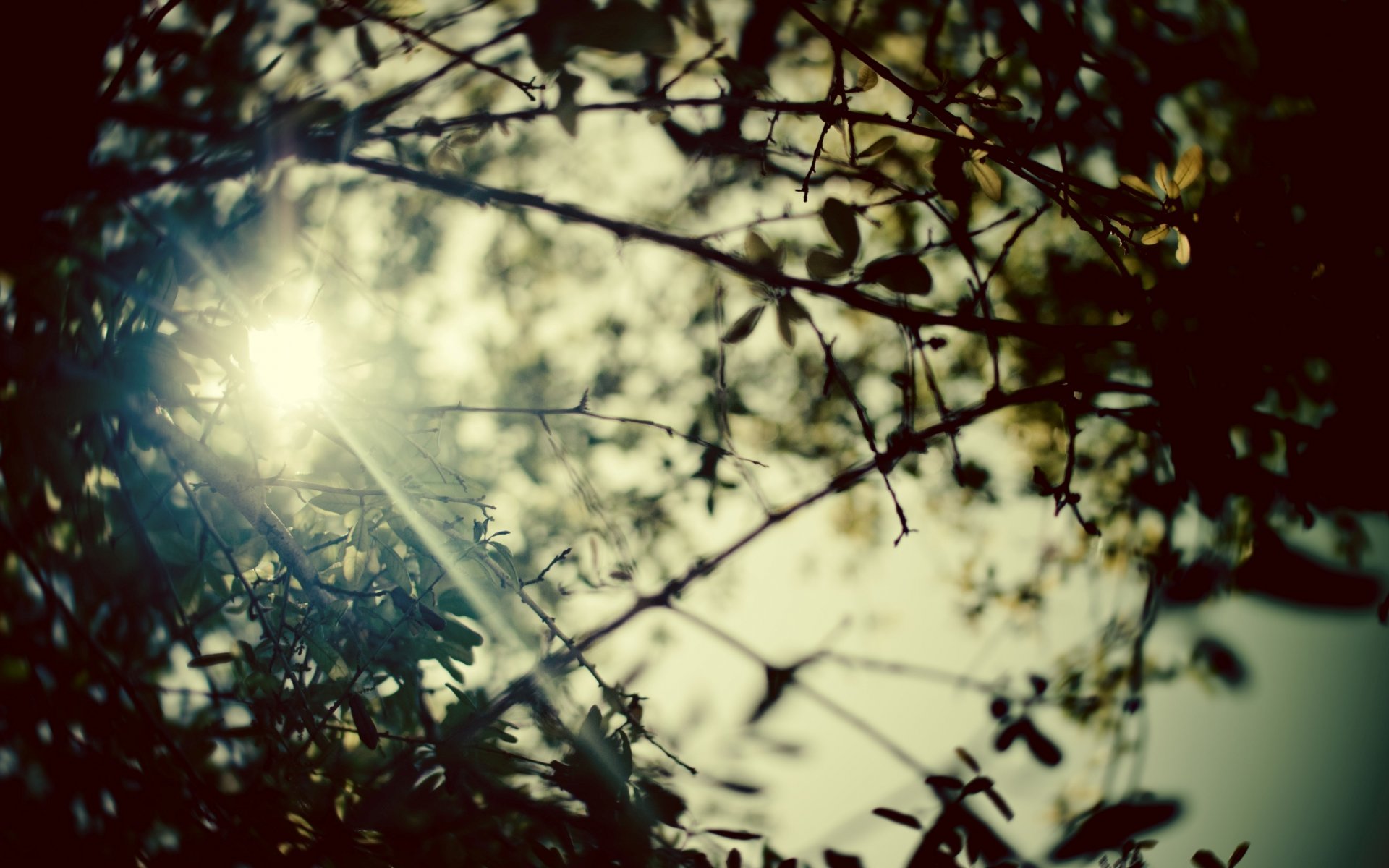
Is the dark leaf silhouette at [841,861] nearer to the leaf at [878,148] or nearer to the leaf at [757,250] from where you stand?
the leaf at [757,250]

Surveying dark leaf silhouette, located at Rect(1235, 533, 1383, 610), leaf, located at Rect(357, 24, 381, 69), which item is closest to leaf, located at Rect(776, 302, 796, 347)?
leaf, located at Rect(357, 24, 381, 69)

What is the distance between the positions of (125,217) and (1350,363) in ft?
10.2

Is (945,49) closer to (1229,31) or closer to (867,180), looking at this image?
(1229,31)

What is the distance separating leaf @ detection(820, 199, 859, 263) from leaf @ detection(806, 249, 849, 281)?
43 mm

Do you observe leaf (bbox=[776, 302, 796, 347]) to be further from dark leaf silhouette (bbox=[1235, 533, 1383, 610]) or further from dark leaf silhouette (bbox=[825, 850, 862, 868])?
dark leaf silhouette (bbox=[1235, 533, 1383, 610])

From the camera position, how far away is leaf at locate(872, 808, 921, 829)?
133cm

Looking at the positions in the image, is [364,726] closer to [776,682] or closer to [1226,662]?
[776,682]

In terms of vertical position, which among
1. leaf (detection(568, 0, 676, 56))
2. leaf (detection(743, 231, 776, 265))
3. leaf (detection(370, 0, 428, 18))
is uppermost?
leaf (detection(370, 0, 428, 18))

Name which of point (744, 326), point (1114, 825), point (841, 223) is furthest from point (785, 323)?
point (1114, 825)

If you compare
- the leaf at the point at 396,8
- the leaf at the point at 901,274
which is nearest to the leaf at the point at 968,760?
the leaf at the point at 901,274

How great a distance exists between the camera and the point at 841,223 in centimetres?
105

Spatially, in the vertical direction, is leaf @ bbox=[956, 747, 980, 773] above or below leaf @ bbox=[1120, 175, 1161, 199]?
below

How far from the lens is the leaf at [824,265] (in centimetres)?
110

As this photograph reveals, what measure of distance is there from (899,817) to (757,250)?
4.23ft
